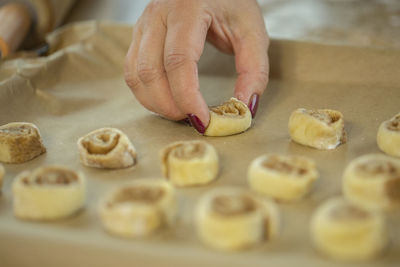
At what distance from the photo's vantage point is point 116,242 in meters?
1.32

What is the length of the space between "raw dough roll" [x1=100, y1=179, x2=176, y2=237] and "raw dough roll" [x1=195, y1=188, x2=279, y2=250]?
0.09 m

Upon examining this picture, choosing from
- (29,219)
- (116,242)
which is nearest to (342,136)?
(116,242)

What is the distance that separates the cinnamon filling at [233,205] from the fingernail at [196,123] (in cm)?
64

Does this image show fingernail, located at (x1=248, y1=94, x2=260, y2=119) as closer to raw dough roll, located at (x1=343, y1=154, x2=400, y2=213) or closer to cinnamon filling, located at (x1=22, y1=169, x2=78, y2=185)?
raw dough roll, located at (x1=343, y1=154, x2=400, y2=213)

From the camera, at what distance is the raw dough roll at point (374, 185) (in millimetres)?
1445

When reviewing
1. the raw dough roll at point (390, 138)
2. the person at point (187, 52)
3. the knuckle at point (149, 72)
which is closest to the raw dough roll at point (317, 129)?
the raw dough roll at point (390, 138)

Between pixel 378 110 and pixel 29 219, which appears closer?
pixel 29 219

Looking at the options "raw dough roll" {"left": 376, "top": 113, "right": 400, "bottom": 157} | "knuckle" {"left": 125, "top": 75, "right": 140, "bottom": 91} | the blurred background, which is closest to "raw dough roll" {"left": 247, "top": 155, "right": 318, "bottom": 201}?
"raw dough roll" {"left": 376, "top": 113, "right": 400, "bottom": 157}

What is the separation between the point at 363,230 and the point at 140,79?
44.6 inches

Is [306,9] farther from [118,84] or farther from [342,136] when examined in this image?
[342,136]

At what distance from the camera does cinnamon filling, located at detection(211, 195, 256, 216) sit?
1.30m

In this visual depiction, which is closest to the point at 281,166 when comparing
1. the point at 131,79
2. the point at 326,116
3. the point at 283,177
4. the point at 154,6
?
the point at 283,177

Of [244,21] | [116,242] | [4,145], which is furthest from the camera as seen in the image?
[244,21]

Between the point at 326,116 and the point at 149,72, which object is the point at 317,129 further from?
the point at 149,72
